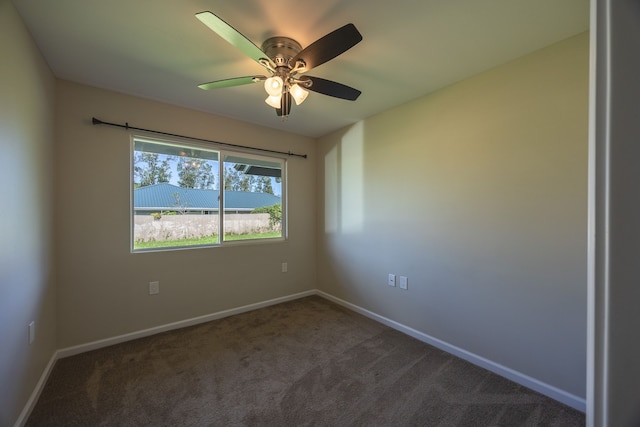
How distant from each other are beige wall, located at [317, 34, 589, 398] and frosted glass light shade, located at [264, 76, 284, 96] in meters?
1.46

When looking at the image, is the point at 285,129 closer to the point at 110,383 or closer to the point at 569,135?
the point at 569,135

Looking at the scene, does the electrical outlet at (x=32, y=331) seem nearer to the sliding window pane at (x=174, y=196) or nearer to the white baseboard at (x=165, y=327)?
the white baseboard at (x=165, y=327)

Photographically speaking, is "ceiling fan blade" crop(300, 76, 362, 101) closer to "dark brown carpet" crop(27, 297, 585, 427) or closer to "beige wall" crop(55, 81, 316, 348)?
"beige wall" crop(55, 81, 316, 348)

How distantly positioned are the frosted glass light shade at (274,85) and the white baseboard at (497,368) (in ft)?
7.93

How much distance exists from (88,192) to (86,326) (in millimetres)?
1162

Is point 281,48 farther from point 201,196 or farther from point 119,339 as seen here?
point 119,339

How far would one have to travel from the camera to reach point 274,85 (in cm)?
165

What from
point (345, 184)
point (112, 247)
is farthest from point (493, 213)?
point (112, 247)

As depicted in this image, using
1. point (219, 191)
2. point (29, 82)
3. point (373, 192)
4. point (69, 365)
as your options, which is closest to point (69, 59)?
point (29, 82)

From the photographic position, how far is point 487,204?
206 cm

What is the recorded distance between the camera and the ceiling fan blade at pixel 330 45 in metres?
1.28

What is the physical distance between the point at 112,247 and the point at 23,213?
0.85 m

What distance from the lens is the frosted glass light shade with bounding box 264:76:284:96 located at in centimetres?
165

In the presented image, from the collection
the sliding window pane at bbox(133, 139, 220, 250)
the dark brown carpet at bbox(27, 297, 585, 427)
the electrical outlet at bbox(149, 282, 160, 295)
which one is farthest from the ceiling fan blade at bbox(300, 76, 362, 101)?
the electrical outlet at bbox(149, 282, 160, 295)
